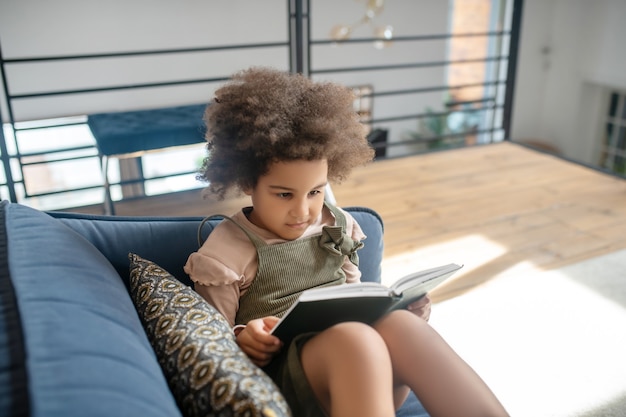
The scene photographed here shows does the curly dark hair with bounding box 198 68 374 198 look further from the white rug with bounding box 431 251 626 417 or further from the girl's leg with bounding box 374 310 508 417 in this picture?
the white rug with bounding box 431 251 626 417

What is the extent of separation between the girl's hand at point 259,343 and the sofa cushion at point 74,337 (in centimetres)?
19

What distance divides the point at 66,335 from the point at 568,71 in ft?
22.0

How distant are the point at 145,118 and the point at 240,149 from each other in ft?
6.16

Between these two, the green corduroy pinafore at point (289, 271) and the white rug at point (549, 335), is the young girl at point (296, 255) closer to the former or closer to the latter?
the green corduroy pinafore at point (289, 271)

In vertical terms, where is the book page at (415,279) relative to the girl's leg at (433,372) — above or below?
above

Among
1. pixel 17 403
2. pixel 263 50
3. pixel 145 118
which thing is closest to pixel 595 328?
pixel 17 403

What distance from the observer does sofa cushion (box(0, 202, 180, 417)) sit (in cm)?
71

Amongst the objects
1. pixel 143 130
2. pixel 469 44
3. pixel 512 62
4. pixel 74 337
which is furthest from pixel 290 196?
pixel 469 44

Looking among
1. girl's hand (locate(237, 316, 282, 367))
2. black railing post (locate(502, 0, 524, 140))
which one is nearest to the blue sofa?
girl's hand (locate(237, 316, 282, 367))

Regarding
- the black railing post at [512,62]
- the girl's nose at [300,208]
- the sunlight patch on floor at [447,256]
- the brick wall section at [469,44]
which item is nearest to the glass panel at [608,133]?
the brick wall section at [469,44]

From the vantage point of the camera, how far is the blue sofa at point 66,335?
2.31 ft

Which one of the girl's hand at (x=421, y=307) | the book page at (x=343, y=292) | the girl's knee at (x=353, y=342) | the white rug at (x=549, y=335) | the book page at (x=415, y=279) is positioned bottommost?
the white rug at (x=549, y=335)

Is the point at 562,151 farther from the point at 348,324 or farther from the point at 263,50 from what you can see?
the point at 348,324

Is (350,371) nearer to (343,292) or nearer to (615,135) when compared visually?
(343,292)
